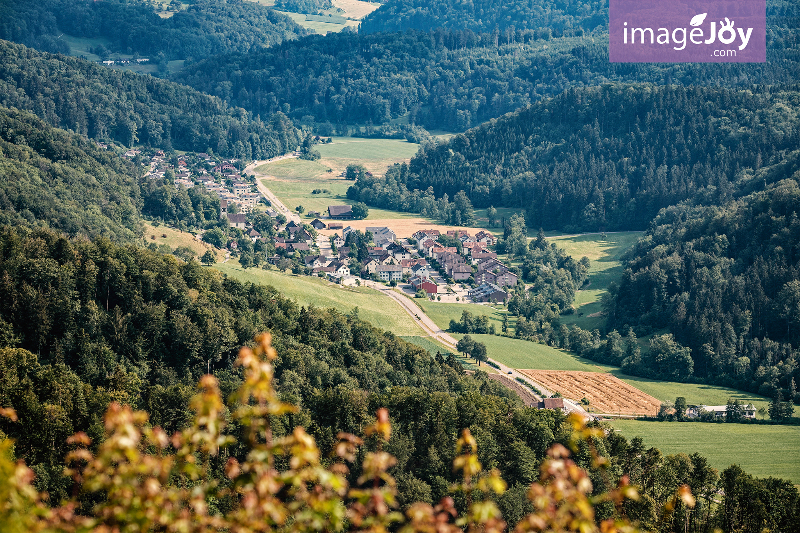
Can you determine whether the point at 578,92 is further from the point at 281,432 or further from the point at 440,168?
the point at 281,432

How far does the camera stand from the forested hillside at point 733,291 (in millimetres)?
82500

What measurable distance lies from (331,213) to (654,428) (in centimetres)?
9870

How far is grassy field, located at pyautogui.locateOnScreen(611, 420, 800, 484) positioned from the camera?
5875cm

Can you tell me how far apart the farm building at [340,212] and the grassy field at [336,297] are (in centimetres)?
4890

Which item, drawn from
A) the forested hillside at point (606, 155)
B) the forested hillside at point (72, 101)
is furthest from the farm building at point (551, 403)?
the forested hillside at point (72, 101)

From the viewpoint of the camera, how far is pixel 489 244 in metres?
140

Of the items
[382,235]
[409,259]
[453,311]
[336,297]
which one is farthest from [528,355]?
[382,235]

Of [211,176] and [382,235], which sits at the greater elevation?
[211,176]

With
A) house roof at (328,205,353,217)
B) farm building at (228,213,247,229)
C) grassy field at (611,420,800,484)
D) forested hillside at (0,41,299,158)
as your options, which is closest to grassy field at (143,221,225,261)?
farm building at (228,213,247,229)

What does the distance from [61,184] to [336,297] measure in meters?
39.1

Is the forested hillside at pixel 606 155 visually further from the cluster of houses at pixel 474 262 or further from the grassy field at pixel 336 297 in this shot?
the grassy field at pixel 336 297

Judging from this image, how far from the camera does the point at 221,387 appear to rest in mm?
51000

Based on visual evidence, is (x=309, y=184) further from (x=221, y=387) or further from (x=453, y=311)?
(x=221, y=387)


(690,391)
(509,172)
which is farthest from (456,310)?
(509,172)
